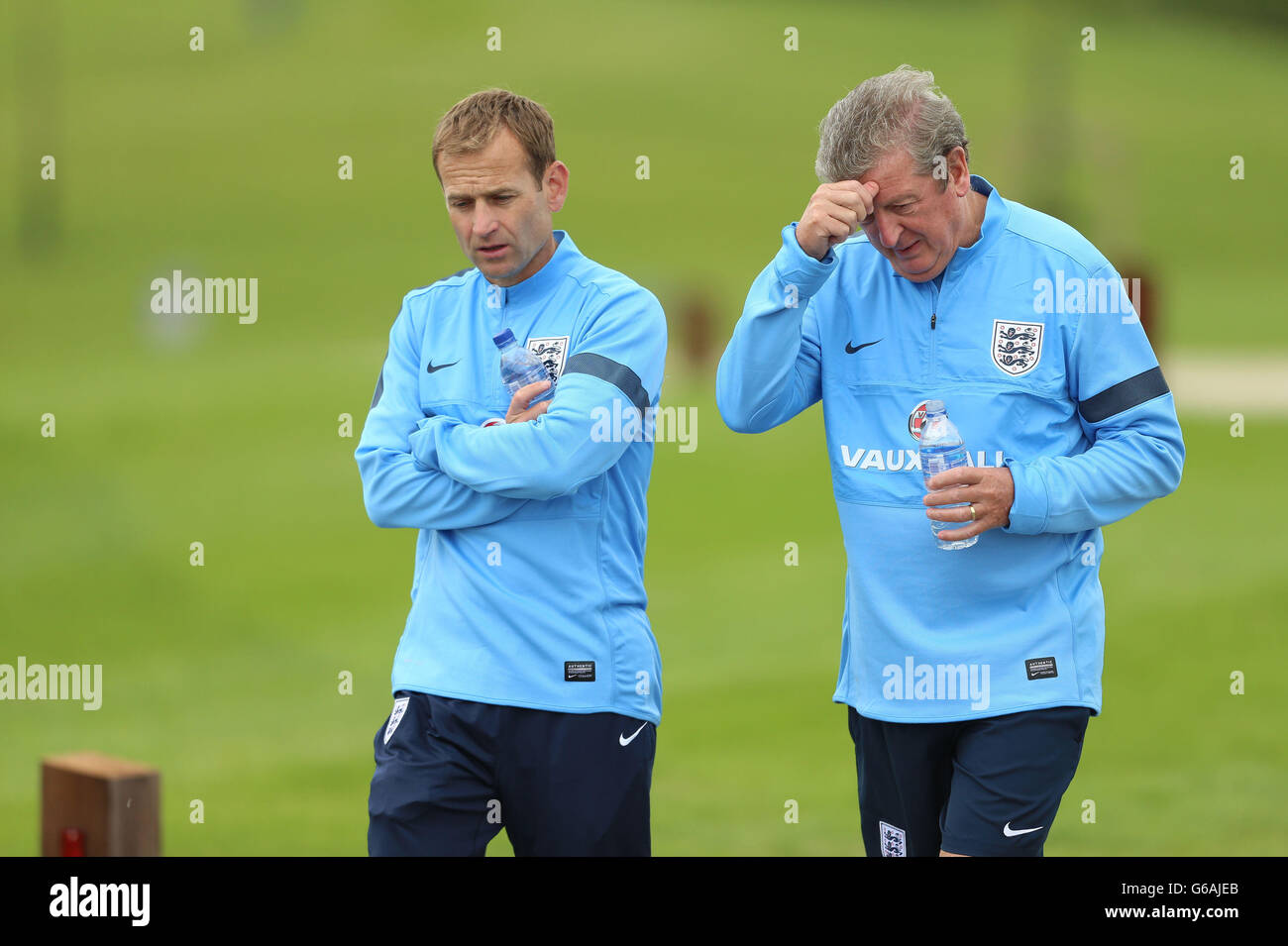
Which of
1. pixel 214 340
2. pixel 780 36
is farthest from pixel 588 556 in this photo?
pixel 780 36

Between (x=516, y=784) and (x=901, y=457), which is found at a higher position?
(x=901, y=457)

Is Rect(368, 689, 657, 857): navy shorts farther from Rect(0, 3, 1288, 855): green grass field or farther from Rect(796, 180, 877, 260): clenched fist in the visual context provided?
Rect(0, 3, 1288, 855): green grass field

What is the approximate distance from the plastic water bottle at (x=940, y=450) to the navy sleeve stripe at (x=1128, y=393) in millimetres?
358

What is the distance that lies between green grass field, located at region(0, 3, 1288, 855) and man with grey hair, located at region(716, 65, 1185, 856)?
4.85 metres

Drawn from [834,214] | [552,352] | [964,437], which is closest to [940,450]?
[964,437]

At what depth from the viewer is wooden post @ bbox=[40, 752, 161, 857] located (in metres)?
4.69

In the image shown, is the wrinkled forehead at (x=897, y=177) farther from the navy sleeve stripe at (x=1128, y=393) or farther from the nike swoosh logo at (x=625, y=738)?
the nike swoosh logo at (x=625, y=738)

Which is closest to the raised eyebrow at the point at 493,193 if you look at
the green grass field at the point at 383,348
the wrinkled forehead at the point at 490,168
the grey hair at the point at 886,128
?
the wrinkled forehead at the point at 490,168

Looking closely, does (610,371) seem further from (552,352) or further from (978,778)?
(978,778)

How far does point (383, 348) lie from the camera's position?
3541 centimetres

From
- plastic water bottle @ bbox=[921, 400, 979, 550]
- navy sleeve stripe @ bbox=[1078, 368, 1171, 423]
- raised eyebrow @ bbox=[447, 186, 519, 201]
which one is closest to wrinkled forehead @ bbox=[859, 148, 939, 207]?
plastic water bottle @ bbox=[921, 400, 979, 550]

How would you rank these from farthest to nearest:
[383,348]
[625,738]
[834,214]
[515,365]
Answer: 1. [383,348]
2. [515,365]
3. [625,738]
4. [834,214]

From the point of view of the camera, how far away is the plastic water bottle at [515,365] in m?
4.29

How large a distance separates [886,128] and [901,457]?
81cm
